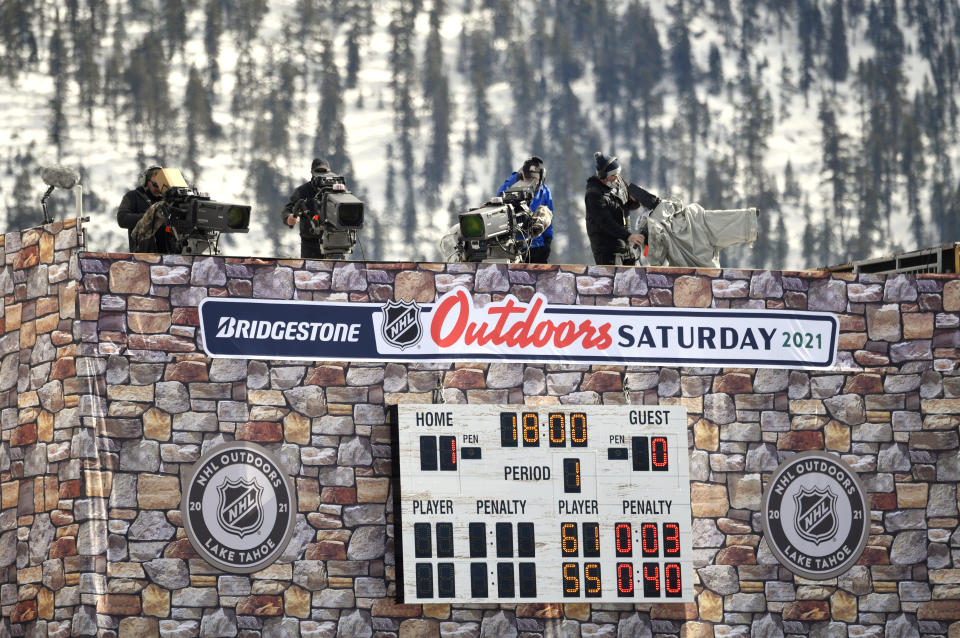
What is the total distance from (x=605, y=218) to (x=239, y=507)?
3959 millimetres

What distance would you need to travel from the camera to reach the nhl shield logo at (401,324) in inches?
482

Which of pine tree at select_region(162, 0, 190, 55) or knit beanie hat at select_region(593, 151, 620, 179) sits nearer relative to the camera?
knit beanie hat at select_region(593, 151, 620, 179)

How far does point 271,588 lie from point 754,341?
4447 mm

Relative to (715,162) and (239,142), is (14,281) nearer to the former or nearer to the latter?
(239,142)

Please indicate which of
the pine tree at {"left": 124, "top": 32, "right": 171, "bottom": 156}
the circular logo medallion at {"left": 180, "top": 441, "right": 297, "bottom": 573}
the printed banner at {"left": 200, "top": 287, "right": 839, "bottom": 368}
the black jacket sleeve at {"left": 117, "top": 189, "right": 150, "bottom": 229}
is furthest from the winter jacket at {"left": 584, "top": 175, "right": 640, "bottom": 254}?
the pine tree at {"left": 124, "top": 32, "right": 171, "bottom": 156}

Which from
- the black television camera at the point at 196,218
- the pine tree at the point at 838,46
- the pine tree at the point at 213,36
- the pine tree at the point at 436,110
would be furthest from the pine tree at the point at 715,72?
the black television camera at the point at 196,218

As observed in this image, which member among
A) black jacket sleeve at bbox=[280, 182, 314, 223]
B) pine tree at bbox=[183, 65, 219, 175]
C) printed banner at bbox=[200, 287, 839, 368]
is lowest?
printed banner at bbox=[200, 287, 839, 368]

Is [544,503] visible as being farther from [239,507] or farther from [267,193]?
[267,193]

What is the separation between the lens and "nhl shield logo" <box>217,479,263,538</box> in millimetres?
11633

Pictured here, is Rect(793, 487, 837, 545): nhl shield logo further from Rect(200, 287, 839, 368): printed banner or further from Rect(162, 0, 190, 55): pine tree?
Rect(162, 0, 190, 55): pine tree

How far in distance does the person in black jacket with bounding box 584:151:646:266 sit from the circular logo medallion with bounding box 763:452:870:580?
224cm

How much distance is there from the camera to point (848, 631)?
12.7m

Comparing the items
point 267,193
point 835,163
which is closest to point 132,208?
point 267,193

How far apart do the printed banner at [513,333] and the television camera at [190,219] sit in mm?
617
